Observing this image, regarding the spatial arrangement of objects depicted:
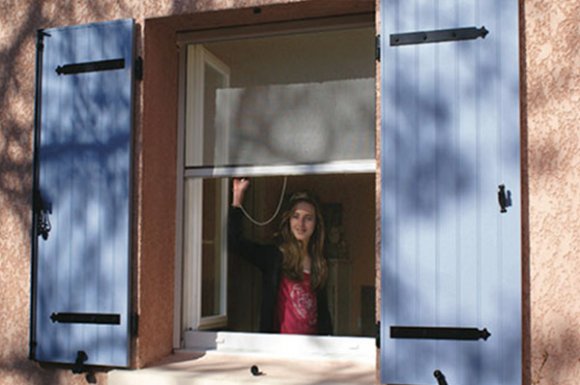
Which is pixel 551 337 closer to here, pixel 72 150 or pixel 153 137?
pixel 153 137

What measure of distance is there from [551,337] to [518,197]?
66 centimetres

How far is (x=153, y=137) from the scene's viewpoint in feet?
15.6

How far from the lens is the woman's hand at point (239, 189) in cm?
492

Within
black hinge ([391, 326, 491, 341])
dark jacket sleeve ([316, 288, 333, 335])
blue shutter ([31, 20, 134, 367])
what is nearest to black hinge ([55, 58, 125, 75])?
blue shutter ([31, 20, 134, 367])

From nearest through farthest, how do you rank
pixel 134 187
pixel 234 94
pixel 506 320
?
pixel 506 320 < pixel 134 187 < pixel 234 94

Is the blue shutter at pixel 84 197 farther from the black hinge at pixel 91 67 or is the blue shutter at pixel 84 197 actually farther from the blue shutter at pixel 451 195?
the blue shutter at pixel 451 195

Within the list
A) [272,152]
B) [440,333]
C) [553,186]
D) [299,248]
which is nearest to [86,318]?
[299,248]

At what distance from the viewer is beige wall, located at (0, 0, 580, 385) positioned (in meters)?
A: 3.85

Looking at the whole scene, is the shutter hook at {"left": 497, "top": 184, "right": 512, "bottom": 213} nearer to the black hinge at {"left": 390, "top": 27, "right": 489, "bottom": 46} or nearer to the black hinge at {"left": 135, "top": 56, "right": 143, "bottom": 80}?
the black hinge at {"left": 390, "top": 27, "right": 489, "bottom": 46}

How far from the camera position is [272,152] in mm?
4801

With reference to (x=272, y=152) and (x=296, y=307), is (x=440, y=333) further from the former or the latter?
(x=272, y=152)

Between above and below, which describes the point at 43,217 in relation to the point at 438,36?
below

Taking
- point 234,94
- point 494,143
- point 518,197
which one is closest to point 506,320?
point 518,197

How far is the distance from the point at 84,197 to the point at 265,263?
3.62ft
